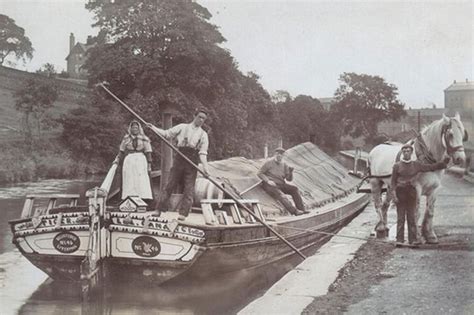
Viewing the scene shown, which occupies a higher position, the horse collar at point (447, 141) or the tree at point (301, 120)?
the tree at point (301, 120)

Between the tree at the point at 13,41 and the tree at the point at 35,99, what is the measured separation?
3329 mm

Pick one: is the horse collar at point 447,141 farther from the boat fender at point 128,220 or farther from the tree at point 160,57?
the boat fender at point 128,220

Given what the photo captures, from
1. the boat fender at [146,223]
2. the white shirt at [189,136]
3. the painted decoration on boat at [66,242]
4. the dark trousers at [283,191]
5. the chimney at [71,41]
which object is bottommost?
the painted decoration on boat at [66,242]

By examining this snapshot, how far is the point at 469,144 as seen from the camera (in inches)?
524

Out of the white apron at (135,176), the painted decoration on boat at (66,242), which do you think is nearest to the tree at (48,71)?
the white apron at (135,176)

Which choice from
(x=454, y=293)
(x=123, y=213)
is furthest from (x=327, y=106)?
(x=454, y=293)

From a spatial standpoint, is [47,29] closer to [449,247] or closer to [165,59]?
[165,59]

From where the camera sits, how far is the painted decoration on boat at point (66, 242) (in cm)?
912

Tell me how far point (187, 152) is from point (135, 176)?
4.02 ft

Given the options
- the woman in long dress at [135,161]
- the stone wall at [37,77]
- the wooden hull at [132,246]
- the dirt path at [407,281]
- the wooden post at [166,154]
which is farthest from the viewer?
the stone wall at [37,77]

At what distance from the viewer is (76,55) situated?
1235 centimetres

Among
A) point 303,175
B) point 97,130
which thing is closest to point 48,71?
point 97,130

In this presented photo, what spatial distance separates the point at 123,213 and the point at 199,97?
3565 millimetres

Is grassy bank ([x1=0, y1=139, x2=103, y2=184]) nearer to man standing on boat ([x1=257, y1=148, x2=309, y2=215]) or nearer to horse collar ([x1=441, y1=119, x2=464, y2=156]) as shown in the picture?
man standing on boat ([x1=257, y1=148, x2=309, y2=215])
